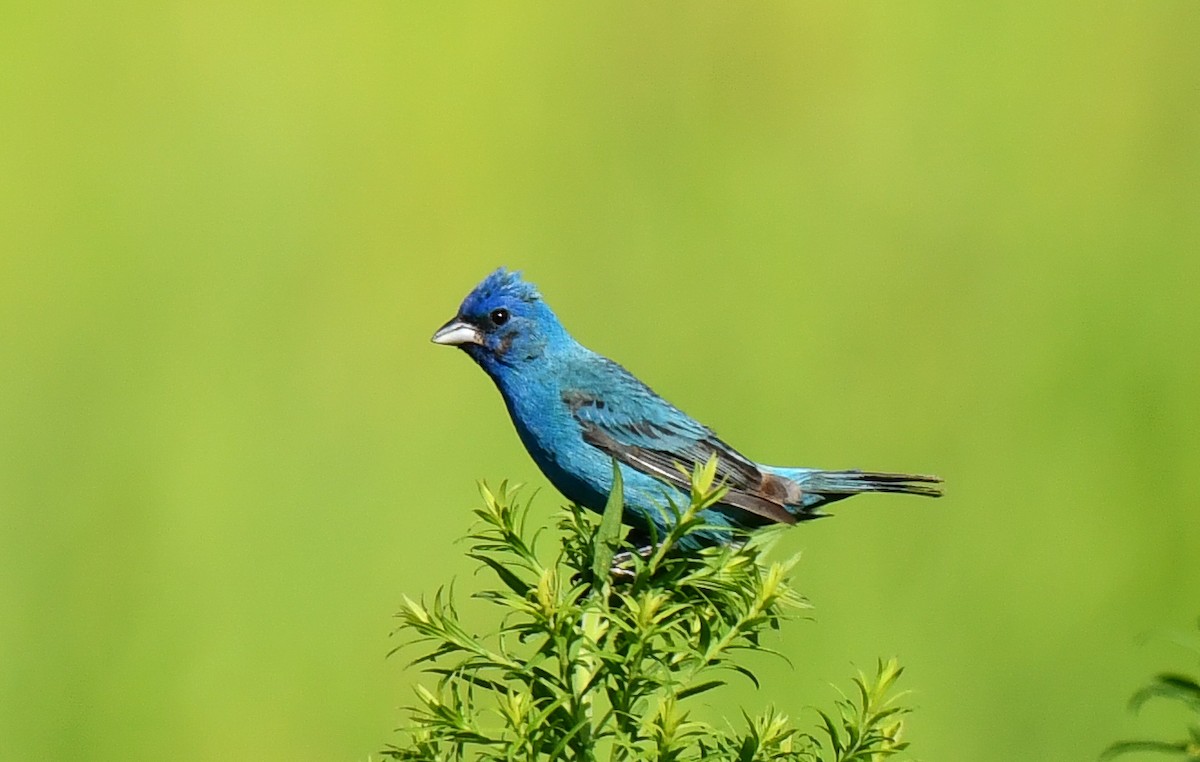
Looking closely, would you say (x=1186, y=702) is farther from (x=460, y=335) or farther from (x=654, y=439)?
(x=460, y=335)

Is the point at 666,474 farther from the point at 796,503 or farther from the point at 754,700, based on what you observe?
the point at 754,700

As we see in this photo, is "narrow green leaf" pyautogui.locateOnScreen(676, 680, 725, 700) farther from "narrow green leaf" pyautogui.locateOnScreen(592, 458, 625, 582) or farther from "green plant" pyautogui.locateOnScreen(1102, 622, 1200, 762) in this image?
"green plant" pyautogui.locateOnScreen(1102, 622, 1200, 762)

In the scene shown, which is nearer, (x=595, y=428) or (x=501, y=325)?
(x=595, y=428)

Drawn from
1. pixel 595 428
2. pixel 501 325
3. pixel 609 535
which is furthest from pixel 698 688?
pixel 501 325

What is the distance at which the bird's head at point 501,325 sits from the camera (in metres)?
3.05

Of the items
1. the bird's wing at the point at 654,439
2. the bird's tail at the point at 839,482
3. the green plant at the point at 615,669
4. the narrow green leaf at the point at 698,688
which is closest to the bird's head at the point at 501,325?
the bird's wing at the point at 654,439

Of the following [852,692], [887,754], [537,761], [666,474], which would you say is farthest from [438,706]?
[852,692]

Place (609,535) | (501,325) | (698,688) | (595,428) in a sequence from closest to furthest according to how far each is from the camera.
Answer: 1. (698,688)
2. (609,535)
3. (595,428)
4. (501,325)

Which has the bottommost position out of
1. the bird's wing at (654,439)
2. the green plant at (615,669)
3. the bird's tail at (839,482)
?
the green plant at (615,669)

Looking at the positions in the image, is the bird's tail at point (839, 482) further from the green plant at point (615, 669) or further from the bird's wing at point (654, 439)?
the green plant at point (615, 669)

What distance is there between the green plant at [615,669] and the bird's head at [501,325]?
1.61m

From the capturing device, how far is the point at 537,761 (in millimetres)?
1179

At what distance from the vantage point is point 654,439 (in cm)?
297

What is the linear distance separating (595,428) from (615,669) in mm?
1633
